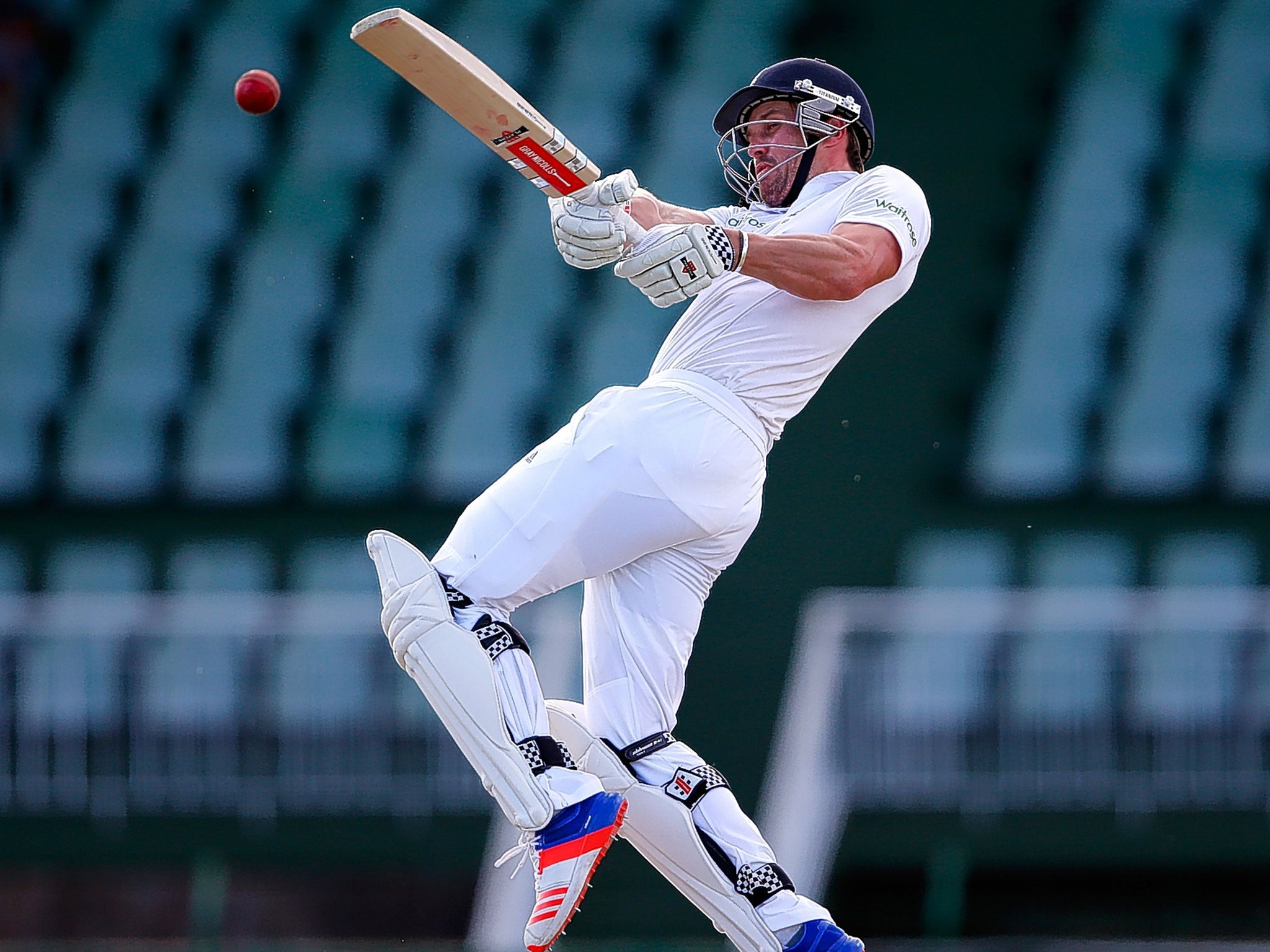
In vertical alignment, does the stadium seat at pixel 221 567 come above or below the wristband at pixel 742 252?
below

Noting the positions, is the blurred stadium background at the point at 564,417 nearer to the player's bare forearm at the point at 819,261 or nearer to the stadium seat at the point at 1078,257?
the stadium seat at the point at 1078,257

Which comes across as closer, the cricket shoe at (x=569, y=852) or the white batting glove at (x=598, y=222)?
the white batting glove at (x=598, y=222)

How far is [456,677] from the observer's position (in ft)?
12.2

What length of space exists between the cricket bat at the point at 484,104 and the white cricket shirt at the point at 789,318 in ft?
1.55

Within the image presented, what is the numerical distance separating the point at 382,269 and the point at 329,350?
0.50 m

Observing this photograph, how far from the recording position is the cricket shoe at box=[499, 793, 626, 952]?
3670mm

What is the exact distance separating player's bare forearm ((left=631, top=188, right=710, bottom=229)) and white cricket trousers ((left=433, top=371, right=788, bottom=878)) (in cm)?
43

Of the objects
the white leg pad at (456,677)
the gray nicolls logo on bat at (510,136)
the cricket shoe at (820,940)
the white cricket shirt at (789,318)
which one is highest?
the gray nicolls logo on bat at (510,136)

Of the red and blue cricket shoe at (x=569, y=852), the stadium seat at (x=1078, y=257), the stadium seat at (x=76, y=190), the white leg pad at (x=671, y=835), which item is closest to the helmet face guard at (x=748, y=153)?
the white leg pad at (x=671, y=835)

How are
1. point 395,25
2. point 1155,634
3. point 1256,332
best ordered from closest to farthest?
1. point 395,25
2. point 1155,634
3. point 1256,332

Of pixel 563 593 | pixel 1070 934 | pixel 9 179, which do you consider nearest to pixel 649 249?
pixel 563 593

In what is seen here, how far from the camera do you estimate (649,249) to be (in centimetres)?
355

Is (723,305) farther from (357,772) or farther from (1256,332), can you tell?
(1256,332)

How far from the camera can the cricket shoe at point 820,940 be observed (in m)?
3.86
